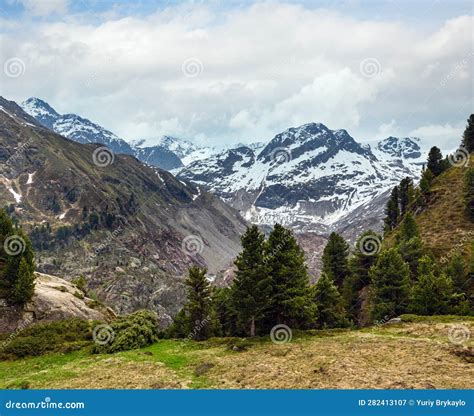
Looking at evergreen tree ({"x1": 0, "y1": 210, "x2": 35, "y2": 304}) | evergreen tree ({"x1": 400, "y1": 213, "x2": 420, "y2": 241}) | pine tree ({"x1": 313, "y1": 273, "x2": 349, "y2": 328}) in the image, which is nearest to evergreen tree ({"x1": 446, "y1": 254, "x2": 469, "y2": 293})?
pine tree ({"x1": 313, "y1": 273, "x2": 349, "y2": 328})

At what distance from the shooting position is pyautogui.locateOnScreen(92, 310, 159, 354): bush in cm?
4594

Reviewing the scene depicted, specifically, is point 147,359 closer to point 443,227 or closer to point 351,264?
point 351,264

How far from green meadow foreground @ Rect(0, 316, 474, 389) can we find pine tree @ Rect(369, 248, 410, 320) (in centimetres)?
1572

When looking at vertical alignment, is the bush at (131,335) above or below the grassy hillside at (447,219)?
below

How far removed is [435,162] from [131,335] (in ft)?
371

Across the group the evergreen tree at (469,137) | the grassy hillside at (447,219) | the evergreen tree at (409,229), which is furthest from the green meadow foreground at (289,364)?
the evergreen tree at (469,137)

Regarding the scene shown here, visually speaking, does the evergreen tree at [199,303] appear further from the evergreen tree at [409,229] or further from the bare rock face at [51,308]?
the evergreen tree at [409,229]

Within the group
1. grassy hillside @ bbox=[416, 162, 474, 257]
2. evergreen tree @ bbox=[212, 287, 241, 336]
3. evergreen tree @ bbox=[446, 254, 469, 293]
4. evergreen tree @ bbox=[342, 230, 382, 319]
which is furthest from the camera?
grassy hillside @ bbox=[416, 162, 474, 257]

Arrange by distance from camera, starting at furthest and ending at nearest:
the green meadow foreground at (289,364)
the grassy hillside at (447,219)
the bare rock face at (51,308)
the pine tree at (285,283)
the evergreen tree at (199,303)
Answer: the grassy hillside at (447,219) → the evergreen tree at (199,303) → the bare rock face at (51,308) → the pine tree at (285,283) → the green meadow foreground at (289,364)

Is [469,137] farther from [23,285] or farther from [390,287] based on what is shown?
[23,285]

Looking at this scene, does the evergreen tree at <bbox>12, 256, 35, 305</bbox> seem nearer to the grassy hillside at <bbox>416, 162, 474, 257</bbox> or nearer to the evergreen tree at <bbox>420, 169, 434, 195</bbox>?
the grassy hillside at <bbox>416, 162, 474, 257</bbox>

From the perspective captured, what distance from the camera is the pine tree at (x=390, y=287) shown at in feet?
208

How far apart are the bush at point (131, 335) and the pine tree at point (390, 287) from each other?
3262 centimetres

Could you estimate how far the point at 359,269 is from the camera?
286ft
